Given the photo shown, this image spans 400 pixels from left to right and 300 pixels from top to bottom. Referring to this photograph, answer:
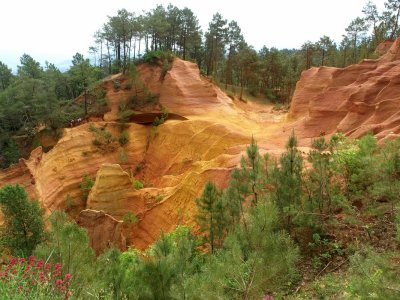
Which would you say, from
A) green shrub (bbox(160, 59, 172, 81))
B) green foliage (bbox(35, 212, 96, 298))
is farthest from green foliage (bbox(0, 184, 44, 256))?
green shrub (bbox(160, 59, 172, 81))

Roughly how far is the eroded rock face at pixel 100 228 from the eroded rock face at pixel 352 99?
14091 mm

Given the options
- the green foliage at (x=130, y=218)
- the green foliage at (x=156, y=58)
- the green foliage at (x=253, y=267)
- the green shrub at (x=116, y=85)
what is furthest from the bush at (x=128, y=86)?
the green foliage at (x=253, y=267)

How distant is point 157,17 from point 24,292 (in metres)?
41.4

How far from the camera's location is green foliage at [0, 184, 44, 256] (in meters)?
15.6

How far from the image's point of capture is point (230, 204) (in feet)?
41.0

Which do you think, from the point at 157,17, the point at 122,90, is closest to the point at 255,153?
the point at 122,90

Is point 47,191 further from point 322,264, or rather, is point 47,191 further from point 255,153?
point 322,264

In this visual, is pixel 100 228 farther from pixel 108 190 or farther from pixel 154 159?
pixel 154 159

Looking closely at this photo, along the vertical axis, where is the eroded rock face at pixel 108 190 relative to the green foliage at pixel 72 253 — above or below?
below

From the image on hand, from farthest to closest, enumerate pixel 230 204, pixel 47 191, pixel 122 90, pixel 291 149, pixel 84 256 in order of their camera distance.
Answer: pixel 122 90, pixel 47 191, pixel 230 204, pixel 291 149, pixel 84 256

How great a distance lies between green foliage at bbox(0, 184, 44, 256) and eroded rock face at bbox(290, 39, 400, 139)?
1700 centimetres

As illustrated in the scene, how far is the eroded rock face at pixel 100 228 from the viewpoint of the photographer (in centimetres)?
1939

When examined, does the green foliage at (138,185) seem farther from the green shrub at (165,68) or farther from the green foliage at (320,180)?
the green foliage at (320,180)

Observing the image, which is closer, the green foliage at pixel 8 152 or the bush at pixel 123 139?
the green foliage at pixel 8 152
